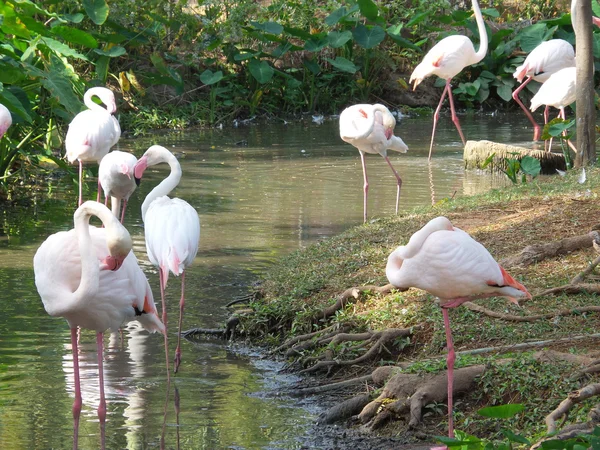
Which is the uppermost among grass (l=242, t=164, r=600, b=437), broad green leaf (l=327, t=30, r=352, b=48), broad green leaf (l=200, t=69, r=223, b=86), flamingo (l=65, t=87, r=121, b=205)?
broad green leaf (l=327, t=30, r=352, b=48)

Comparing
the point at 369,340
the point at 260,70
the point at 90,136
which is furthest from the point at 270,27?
the point at 369,340

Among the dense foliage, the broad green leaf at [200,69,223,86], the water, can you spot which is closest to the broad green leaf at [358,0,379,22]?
the dense foliage

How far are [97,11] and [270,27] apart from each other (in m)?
4.11

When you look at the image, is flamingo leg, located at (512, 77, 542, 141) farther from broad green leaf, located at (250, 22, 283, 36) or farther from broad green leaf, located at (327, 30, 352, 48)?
broad green leaf, located at (250, 22, 283, 36)

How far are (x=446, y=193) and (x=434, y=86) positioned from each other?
9021 millimetres

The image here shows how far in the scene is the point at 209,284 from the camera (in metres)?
6.64

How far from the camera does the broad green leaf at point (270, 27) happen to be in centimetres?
1658

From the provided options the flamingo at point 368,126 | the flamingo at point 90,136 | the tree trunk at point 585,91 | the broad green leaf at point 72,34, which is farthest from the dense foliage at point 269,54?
the tree trunk at point 585,91

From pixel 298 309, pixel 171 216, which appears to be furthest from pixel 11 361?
pixel 298 309

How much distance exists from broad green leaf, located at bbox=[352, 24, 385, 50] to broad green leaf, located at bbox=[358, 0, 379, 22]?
35 centimetres

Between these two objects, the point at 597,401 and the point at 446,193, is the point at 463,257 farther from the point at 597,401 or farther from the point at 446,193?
the point at 446,193

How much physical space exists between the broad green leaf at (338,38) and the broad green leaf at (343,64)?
32cm

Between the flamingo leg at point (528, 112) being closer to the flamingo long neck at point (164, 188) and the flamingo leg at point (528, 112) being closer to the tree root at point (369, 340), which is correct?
the flamingo long neck at point (164, 188)

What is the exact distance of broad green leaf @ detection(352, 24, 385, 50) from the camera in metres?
16.9
